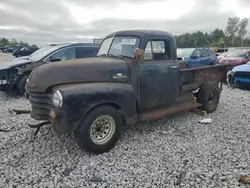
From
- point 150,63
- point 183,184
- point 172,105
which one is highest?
point 150,63

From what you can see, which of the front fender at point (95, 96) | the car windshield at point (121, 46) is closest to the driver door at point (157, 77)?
the car windshield at point (121, 46)

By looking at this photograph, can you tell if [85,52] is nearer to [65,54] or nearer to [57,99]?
[65,54]

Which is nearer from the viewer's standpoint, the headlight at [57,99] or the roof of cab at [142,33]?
the headlight at [57,99]

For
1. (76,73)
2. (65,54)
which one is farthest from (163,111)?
(65,54)

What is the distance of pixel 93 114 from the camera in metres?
3.60

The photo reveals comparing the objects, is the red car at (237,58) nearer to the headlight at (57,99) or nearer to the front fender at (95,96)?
the front fender at (95,96)

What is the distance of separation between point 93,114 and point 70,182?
1.05 m

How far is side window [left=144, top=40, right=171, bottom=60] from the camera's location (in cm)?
456

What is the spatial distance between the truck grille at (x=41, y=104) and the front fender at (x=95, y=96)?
11.3 inches

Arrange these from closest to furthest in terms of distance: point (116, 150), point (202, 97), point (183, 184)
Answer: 1. point (183, 184)
2. point (116, 150)
3. point (202, 97)

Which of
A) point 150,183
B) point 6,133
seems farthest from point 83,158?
point 6,133

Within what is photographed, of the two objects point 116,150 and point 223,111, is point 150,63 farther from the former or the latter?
point 223,111

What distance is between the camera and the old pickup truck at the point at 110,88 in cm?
349

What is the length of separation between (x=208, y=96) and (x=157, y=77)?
7.18 ft
